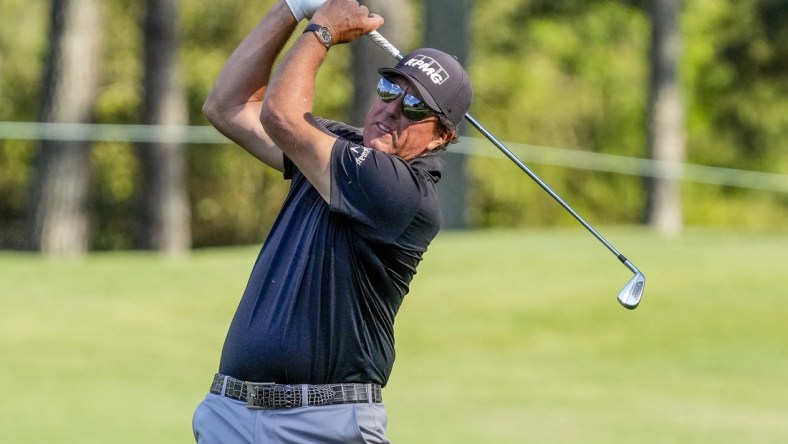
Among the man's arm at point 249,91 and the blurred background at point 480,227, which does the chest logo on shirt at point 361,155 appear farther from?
the blurred background at point 480,227

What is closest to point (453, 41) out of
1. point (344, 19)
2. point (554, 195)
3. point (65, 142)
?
point (65, 142)

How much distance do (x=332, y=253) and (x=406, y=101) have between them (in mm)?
439

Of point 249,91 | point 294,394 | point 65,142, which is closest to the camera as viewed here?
point 294,394

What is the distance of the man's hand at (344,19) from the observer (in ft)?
12.7

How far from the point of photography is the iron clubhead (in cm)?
432

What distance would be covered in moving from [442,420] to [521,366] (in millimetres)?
2311

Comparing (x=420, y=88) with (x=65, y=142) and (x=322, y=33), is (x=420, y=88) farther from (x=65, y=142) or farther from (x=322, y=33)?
(x=65, y=142)

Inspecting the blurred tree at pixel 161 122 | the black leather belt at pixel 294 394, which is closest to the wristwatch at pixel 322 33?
the black leather belt at pixel 294 394

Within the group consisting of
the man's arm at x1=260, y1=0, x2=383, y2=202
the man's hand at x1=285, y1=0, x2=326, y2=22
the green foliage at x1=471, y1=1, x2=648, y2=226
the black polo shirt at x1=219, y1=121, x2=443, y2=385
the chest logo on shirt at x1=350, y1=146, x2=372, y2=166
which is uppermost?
the green foliage at x1=471, y1=1, x2=648, y2=226

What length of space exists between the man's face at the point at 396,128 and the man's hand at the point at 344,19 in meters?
0.18

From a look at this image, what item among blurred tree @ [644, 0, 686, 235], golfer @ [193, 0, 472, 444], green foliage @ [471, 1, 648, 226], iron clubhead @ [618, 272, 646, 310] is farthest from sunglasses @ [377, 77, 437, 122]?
green foliage @ [471, 1, 648, 226]

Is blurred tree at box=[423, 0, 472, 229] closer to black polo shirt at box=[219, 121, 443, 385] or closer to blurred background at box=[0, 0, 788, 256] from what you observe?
blurred background at box=[0, 0, 788, 256]

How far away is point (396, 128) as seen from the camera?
152 inches

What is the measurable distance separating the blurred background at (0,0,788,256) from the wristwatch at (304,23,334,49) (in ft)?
39.5
